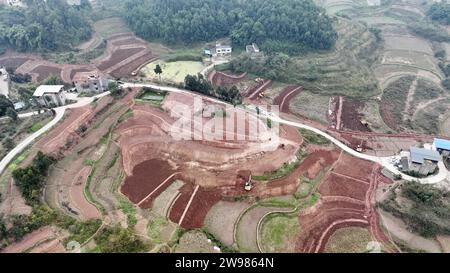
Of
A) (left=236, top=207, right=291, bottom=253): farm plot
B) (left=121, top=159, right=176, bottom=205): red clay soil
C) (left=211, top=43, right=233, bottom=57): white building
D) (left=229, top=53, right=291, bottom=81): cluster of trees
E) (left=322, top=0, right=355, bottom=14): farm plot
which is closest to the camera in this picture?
(left=236, top=207, right=291, bottom=253): farm plot

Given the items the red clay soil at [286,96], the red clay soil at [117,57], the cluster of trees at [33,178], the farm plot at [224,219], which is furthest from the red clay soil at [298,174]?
the red clay soil at [117,57]

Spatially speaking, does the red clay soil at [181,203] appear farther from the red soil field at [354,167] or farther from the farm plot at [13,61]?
the farm plot at [13,61]

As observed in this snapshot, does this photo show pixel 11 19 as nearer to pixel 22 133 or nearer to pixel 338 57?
pixel 22 133

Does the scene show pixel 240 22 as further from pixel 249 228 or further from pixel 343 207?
pixel 249 228

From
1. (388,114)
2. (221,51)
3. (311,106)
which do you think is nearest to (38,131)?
(221,51)

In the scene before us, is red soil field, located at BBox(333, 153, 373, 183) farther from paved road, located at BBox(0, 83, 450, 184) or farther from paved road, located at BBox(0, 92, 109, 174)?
paved road, located at BBox(0, 92, 109, 174)

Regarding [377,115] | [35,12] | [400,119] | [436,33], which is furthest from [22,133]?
→ [436,33]

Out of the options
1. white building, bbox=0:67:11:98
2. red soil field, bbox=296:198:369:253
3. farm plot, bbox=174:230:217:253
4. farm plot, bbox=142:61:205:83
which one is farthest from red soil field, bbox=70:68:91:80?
red soil field, bbox=296:198:369:253
